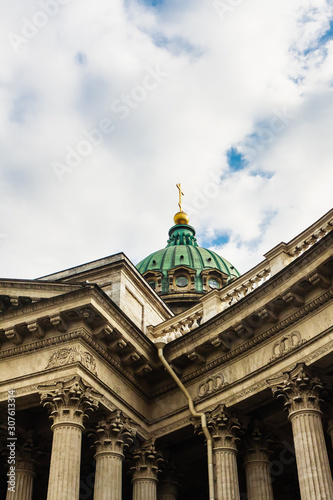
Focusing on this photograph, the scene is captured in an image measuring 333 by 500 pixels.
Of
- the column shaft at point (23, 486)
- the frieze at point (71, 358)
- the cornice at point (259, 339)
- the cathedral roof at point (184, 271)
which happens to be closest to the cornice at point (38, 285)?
the frieze at point (71, 358)

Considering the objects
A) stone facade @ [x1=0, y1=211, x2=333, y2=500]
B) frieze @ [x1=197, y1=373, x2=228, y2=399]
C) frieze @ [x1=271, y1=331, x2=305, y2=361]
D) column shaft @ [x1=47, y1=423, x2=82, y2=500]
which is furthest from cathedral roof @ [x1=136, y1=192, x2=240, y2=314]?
column shaft @ [x1=47, y1=423, x2=82, y2=500]

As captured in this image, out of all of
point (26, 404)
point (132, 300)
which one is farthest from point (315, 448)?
point (132, 300)

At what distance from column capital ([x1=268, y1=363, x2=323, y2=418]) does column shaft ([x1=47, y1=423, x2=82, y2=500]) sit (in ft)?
18.0

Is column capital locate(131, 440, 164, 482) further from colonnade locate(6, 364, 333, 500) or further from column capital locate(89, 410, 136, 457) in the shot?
column capital locate(89, 410, 136, 457)

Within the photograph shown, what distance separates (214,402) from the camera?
2012 cm

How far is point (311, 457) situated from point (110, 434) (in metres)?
5.78

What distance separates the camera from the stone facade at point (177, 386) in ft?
58.7

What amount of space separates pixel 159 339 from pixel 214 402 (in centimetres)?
277

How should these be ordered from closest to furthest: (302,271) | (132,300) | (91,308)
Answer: (302,271) → (91,308) → (132,300)

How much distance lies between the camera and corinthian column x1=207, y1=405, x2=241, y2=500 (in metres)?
18.9

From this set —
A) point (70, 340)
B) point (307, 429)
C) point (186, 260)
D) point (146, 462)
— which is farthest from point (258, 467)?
point (186, 260)

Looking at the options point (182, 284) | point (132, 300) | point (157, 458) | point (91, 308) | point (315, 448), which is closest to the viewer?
point (315, 448)

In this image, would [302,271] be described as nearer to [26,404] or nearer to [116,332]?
[116,332]

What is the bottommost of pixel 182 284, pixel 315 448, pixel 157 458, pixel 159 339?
pixel 315 448
